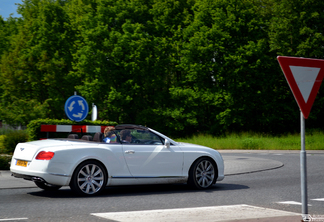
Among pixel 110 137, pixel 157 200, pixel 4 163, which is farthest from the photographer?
pixel 4 163

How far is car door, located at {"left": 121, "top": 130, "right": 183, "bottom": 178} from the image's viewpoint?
960 cm

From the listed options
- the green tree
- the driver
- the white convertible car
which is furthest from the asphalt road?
the green tree

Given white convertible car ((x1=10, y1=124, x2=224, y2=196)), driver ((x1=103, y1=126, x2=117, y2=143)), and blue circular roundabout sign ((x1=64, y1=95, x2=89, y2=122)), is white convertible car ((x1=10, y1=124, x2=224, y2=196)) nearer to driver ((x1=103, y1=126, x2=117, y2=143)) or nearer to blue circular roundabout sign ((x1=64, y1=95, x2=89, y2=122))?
driver ((x1=103, y1=126, x2=117, y2=143))

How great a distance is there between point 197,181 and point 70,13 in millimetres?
42237

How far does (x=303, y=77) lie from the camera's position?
5.64 m

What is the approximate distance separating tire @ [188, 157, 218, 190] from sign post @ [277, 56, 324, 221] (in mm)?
4693

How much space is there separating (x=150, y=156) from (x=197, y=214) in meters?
2.86

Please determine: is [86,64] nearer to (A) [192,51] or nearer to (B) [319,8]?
(A) [192,51]

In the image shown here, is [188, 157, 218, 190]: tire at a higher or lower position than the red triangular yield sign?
lower

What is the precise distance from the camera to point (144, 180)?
9.70 metres

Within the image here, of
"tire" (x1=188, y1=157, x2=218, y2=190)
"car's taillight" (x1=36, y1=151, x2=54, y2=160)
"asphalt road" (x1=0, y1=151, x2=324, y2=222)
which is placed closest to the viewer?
"asphalt road" (x1=0, y1=151, x2=324, y2=222)

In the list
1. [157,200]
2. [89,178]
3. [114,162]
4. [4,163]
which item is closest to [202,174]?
[157,200]

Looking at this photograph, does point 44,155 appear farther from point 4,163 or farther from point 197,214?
point 4,163

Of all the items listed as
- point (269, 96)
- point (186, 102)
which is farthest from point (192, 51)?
point (269, 96)
